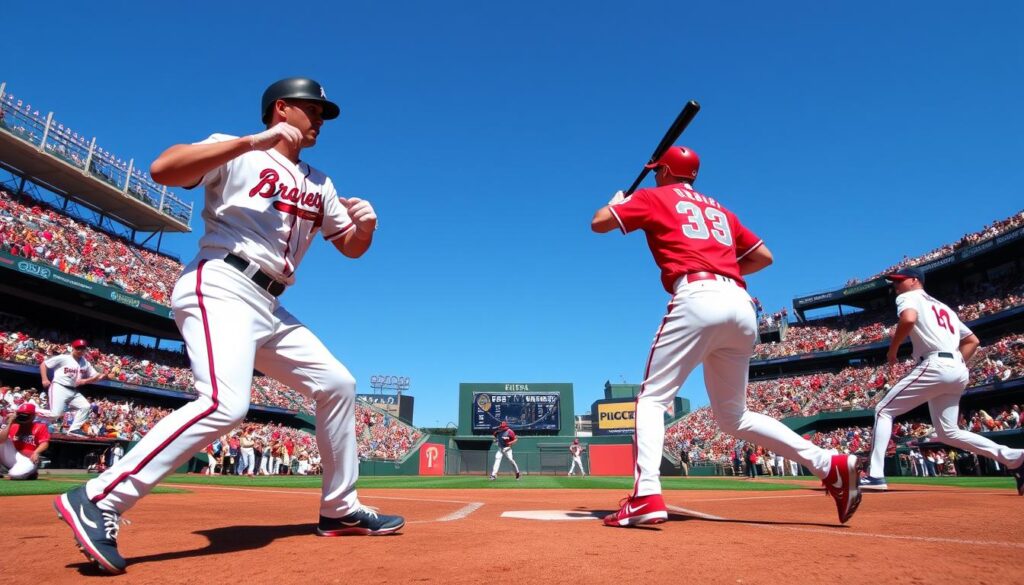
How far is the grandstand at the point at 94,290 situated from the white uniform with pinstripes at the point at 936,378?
19.8m

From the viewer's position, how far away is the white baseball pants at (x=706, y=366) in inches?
116

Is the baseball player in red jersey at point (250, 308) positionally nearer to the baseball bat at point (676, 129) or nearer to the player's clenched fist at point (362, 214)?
the player's clenched fist at point (362, 214)

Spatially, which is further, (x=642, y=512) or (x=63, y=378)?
(x=63, y=378)

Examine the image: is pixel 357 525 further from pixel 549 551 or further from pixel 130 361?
pixel 130 361

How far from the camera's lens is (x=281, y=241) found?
97.5 inches

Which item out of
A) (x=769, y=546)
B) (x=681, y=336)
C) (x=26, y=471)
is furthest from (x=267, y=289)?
(x=26, y=471)

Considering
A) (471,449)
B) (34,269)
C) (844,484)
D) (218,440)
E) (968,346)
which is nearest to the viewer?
(844,484)

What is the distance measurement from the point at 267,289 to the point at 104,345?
1192 inches

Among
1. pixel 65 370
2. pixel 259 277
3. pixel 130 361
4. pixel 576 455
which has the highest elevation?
pixel 130 361

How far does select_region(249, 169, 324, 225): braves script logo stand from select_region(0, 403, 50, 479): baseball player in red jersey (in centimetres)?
714

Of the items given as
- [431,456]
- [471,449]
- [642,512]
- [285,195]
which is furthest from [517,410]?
[285,195]

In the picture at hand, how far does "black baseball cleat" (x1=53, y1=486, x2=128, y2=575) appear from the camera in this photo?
68.6 inches

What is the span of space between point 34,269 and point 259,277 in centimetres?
2607

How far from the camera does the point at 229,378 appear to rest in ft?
6.99
